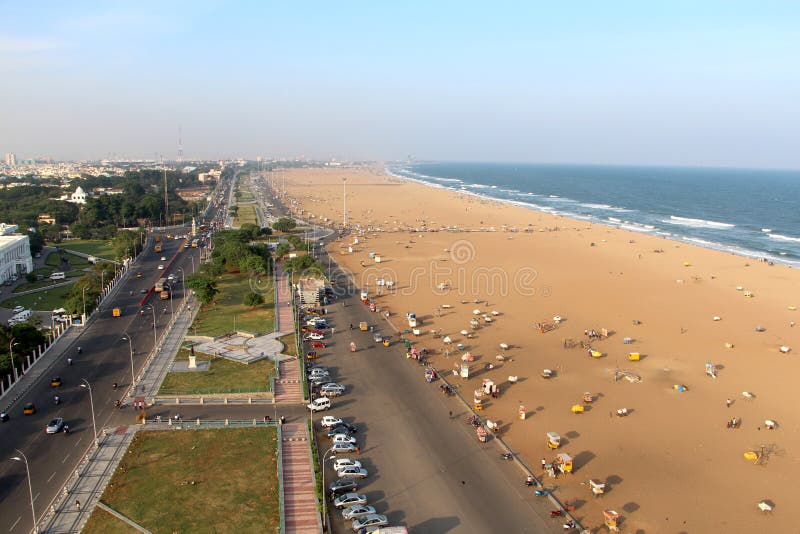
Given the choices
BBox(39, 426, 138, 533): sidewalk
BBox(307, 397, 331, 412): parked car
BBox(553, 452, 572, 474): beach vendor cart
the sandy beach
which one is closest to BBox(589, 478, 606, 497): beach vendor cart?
the sandy beach

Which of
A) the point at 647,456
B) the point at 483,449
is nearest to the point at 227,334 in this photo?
the point at 483,449

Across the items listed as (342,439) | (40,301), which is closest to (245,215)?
(40,301)

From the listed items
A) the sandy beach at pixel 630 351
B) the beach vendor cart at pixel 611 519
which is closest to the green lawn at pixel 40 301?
the sandy beach at pixel 630 351

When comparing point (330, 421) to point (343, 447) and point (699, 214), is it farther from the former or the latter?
point (699, 214)

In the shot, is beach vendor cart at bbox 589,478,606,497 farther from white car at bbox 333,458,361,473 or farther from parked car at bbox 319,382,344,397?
parked car at bbox 319,382,344,397

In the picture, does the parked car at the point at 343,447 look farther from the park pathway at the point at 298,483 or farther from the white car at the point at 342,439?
the park pathway at the point at 298,483

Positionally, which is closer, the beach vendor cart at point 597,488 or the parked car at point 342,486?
the parked car at point 342,486

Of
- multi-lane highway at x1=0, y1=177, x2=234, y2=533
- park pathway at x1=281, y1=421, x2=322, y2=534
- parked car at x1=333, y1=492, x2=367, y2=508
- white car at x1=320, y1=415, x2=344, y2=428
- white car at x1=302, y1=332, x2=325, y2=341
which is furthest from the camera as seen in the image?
white car at x1=302, y1=332, x2=325, y2=341
